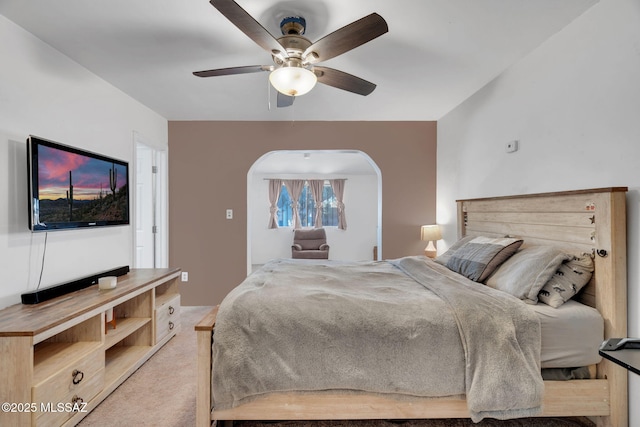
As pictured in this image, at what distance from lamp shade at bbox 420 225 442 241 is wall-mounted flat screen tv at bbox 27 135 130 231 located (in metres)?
3.15

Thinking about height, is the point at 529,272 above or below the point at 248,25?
below

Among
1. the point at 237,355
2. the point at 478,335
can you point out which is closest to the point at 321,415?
the point at 237,355

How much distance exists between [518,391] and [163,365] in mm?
2406

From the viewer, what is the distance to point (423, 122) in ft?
12.4

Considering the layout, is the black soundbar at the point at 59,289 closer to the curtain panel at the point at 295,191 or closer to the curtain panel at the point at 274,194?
the curtain panel at the point at 274,194

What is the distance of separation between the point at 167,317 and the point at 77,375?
3.49 feet

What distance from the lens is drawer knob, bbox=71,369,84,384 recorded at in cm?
166

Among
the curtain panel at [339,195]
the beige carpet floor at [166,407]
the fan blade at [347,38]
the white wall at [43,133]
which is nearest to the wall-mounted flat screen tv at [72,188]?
the white wall at [43,133]

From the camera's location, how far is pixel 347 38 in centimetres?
155

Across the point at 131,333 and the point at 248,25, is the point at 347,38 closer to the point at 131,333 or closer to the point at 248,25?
the point at 248,25

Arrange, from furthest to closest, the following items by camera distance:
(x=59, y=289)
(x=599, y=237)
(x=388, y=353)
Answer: (x=59, y=289)
(x=599, y=237)
(x=388, y=353)

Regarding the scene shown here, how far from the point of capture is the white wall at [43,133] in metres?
1.79

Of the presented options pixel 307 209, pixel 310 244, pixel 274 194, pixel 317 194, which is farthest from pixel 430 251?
pixel 274 194

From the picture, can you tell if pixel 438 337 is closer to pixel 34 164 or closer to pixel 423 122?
pixel 34 164
